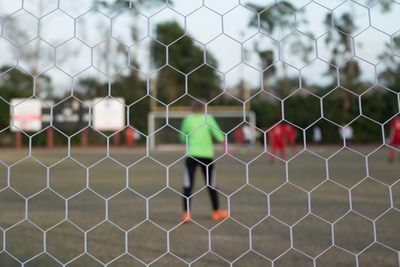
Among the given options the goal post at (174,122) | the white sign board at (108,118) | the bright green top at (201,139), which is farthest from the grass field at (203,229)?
the white sign board at (108,118)

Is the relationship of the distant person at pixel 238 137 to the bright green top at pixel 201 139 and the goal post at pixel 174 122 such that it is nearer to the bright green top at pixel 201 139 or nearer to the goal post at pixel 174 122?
→ the goal post at pixel 174 122

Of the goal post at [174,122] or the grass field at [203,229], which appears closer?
the grass field at [203,229]

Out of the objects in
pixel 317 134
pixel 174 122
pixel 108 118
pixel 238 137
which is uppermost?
pixel 174 122

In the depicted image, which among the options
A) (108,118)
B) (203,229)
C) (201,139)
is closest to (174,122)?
(108,118)

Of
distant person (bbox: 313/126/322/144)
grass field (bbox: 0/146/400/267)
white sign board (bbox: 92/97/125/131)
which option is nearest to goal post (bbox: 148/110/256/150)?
white sign board (bbox: 92/97/125/131)

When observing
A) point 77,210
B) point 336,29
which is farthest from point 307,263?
point 77,210

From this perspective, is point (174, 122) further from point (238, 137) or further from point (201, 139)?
point (201, 139)

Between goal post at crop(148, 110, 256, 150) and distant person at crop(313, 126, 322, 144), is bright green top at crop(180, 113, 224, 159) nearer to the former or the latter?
goal post at crop(148, 110, 256, 150)

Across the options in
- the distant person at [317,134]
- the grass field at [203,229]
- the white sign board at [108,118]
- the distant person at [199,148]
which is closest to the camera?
the grass field at [203,229]

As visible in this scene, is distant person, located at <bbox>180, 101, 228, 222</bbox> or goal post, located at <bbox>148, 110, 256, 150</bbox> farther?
goal post, located at <bbox>148, 110, 256, 150</bbox>

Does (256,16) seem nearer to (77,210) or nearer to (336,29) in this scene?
(336,29)

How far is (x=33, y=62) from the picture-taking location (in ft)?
11.1

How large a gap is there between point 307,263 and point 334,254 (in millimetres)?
259

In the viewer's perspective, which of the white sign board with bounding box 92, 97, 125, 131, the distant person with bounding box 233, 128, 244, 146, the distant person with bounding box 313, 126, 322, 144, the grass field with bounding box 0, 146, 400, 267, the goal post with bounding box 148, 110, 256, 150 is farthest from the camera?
the white sign board with bounding box 92, 97, 125, 131
